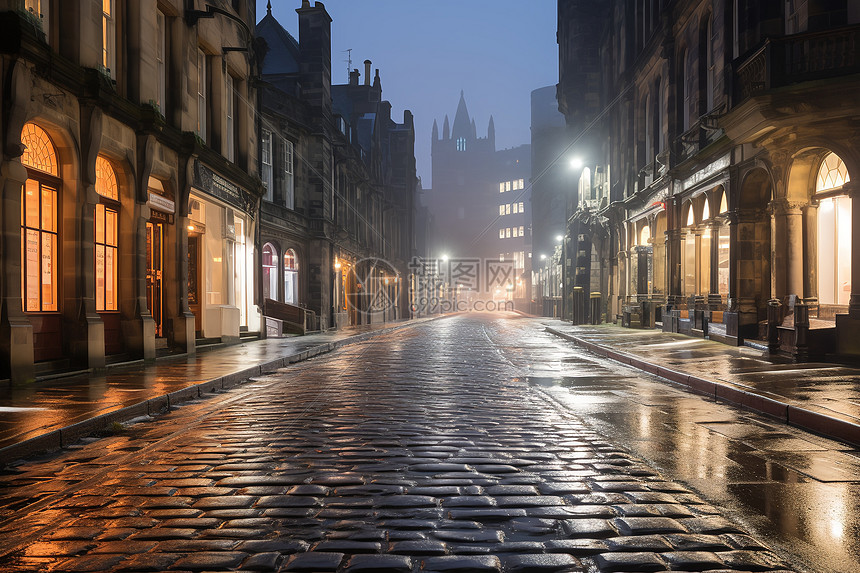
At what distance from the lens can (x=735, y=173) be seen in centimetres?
1769

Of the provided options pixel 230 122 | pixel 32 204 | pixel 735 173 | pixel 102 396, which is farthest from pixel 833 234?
pixel 230 122

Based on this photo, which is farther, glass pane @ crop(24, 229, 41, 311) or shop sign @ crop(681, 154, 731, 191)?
shop sign @ crop(681, 154, 731, 191)

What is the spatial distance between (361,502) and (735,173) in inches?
652

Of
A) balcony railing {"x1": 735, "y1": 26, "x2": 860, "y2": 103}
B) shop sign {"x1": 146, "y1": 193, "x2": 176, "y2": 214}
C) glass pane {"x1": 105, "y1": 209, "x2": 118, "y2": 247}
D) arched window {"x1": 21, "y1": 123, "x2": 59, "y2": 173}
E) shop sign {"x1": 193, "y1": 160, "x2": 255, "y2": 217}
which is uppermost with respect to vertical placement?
balcony railing {"x1": 735, "y1": 26, "x2": 860, "y2": 103}

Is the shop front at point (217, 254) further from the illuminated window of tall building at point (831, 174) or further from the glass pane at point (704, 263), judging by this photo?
the glass pane at point (704, 263)

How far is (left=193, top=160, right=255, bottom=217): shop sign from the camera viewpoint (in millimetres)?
17672

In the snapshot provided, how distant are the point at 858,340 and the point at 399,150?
5700 cm

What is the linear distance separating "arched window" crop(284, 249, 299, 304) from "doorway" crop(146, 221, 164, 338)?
43.7ft

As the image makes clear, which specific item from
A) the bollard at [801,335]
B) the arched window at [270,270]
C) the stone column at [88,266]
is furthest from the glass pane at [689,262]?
the stone column at [88,266]

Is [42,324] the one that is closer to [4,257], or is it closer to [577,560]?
[4,257]

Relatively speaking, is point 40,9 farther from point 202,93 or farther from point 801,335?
point 801,335

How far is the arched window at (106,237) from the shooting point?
43.8 feet

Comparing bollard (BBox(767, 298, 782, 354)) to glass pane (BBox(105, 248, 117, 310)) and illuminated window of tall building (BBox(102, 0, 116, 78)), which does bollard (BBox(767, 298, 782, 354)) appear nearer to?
glass pane (BBox(105, 248, 117, 310))

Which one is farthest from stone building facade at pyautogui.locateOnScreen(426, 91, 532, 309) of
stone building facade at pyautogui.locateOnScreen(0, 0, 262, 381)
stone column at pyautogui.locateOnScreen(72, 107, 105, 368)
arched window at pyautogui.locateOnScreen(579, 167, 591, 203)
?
stone column at pyautogui.locateOnScreen(72, 107, 105, 368)
